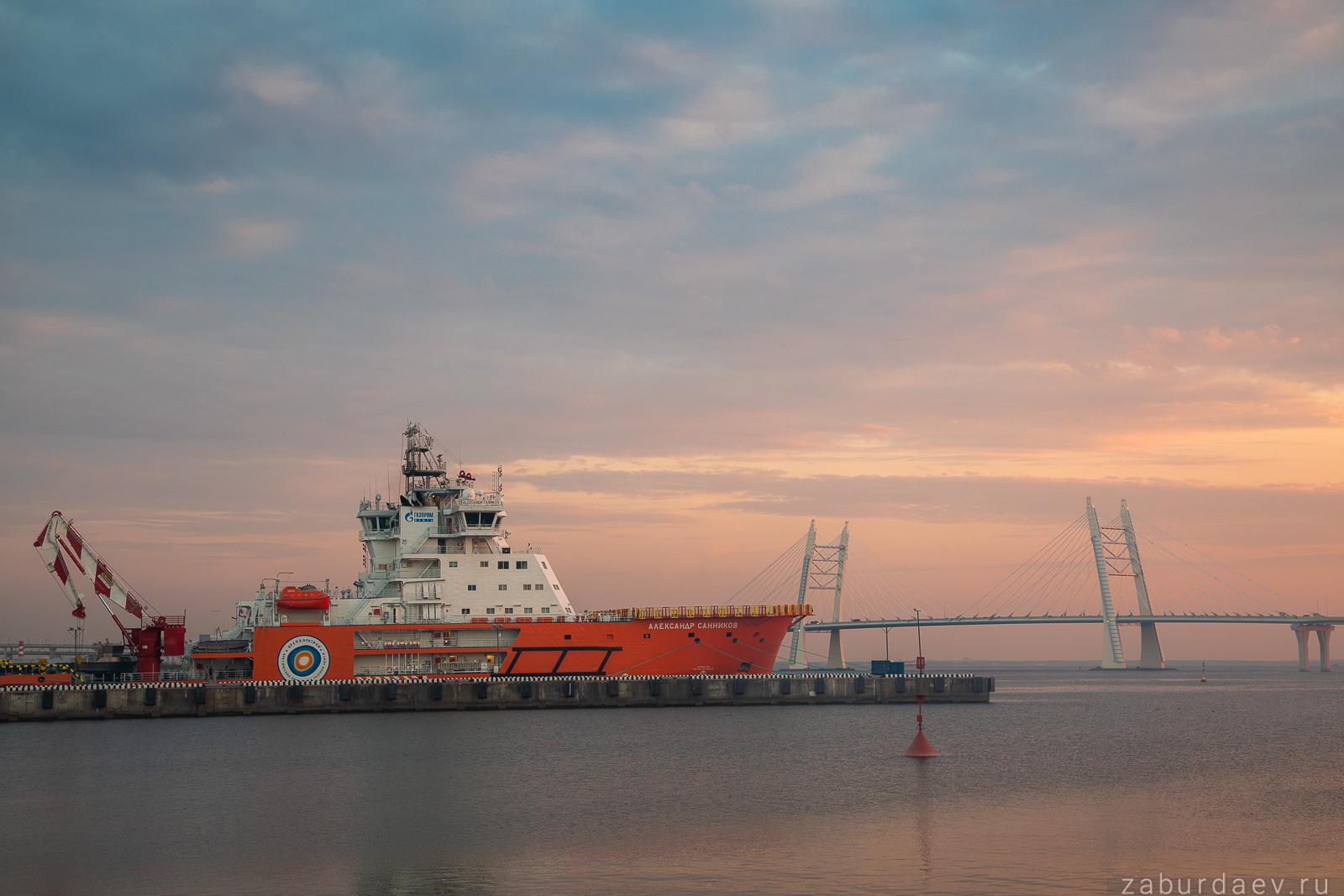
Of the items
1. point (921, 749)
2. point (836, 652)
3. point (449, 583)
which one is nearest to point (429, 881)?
point (921, 749)

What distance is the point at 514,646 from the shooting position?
49.7 metres

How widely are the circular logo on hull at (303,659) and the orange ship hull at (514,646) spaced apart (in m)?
0.04

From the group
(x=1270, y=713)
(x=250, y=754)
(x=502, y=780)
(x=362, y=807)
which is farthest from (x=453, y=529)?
(x=1270, y=713)

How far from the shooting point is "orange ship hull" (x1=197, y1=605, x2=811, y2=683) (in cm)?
4884

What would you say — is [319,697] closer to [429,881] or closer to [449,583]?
[449,583]

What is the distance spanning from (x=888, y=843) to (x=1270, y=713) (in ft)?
170

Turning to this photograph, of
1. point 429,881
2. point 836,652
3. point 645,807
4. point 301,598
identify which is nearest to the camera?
point 429,881

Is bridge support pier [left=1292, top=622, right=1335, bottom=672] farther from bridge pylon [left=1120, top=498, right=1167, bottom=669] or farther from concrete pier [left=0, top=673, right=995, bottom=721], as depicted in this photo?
concrete pier [left=0, top=673, right=995, bottom=721]

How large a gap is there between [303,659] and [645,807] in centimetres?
2807

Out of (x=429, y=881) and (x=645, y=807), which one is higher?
(x=429, y=881)

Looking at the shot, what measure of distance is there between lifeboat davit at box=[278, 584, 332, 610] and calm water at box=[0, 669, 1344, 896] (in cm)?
493

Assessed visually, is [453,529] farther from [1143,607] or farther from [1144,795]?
[1143,607]

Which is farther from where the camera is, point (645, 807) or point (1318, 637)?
point (1318, 637)

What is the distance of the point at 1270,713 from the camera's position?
62781 mm
